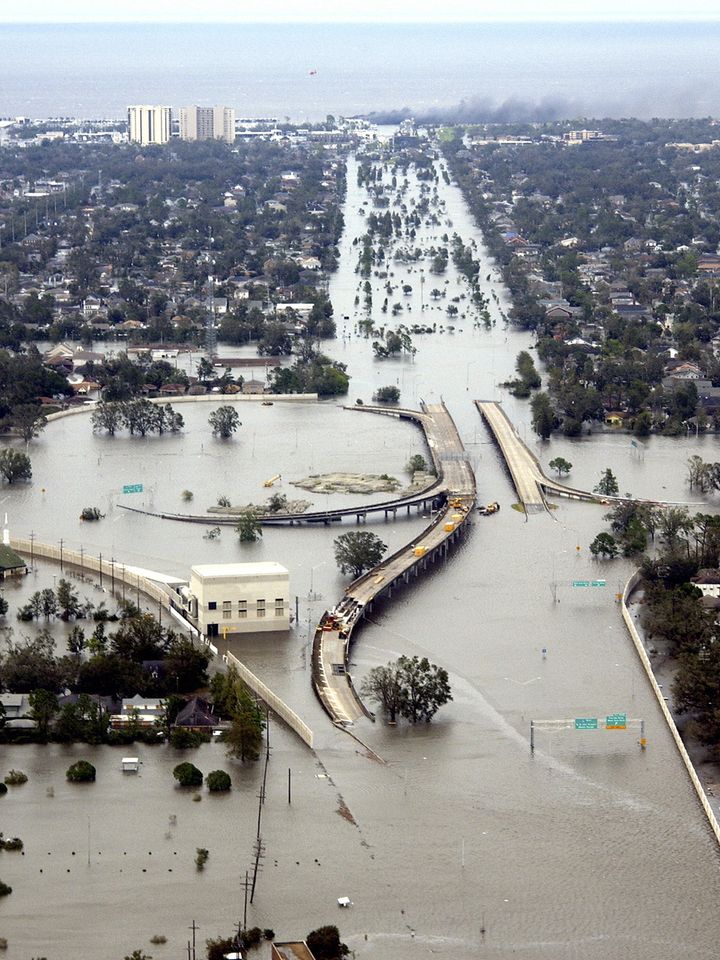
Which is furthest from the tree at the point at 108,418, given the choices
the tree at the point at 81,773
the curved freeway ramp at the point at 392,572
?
the tree at the point at 81,773

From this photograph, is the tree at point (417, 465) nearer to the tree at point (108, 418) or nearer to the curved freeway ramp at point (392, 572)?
the curved freeway ramp at point (392, 572)

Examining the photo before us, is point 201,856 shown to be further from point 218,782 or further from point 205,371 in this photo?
point 205,371

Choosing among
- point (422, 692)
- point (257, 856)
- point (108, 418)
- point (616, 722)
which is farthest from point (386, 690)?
point (108, 418)

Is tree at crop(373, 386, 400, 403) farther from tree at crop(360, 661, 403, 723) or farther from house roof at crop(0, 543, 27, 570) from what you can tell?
tree at crop(360, 661, 403, 723)

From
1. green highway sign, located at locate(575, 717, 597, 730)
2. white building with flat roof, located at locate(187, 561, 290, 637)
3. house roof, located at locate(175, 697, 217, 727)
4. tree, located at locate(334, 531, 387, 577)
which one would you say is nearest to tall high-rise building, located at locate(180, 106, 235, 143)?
tree, located at locate(334, 531, 387, 577)

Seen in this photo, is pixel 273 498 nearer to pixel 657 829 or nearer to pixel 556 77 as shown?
pixel 657 829

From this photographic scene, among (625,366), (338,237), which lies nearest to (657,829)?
(625,366)
